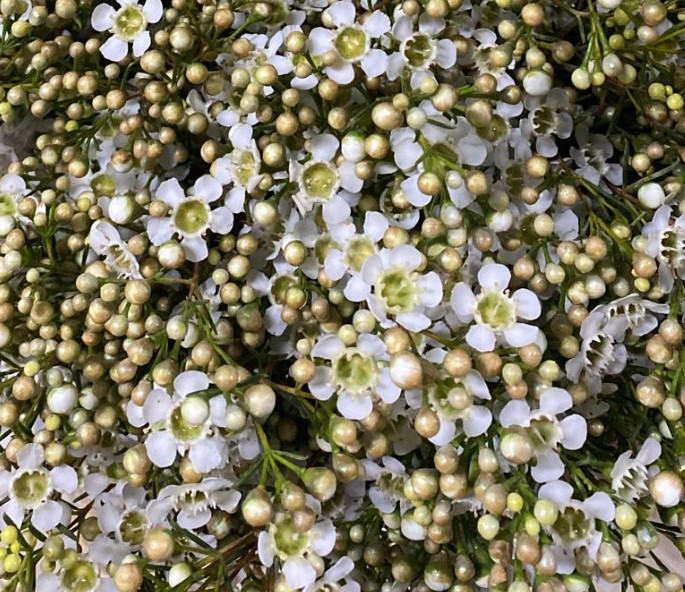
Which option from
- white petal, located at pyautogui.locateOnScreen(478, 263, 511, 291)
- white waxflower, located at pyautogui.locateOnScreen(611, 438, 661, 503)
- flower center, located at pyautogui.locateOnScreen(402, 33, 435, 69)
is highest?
flower center, located at pyautogui.locateOnScreen(402, 33, 435, 69)

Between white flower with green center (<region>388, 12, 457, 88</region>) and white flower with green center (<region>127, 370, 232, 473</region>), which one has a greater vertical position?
white flower with green center (<region>388, 12, 457, 88</region>)

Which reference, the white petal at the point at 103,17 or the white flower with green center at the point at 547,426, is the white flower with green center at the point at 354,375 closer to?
the white flower with green center at the point at 547,426

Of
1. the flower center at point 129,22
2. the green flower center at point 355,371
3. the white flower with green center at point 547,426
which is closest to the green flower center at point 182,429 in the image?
the green flower center at point 355,371

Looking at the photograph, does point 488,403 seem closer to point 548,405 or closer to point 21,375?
point 548,405

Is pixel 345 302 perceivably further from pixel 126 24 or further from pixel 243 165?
pixel 126 24

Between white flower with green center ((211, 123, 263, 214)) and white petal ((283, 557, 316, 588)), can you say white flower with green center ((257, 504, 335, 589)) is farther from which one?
white flower with green center ((211, 123, 263, 214))

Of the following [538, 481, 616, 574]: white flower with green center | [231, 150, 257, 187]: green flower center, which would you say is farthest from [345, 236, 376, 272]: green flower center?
[538, 481, 616, 574]: white flower with green center

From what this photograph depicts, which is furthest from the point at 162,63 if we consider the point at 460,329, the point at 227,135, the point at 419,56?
the point at 460,329
